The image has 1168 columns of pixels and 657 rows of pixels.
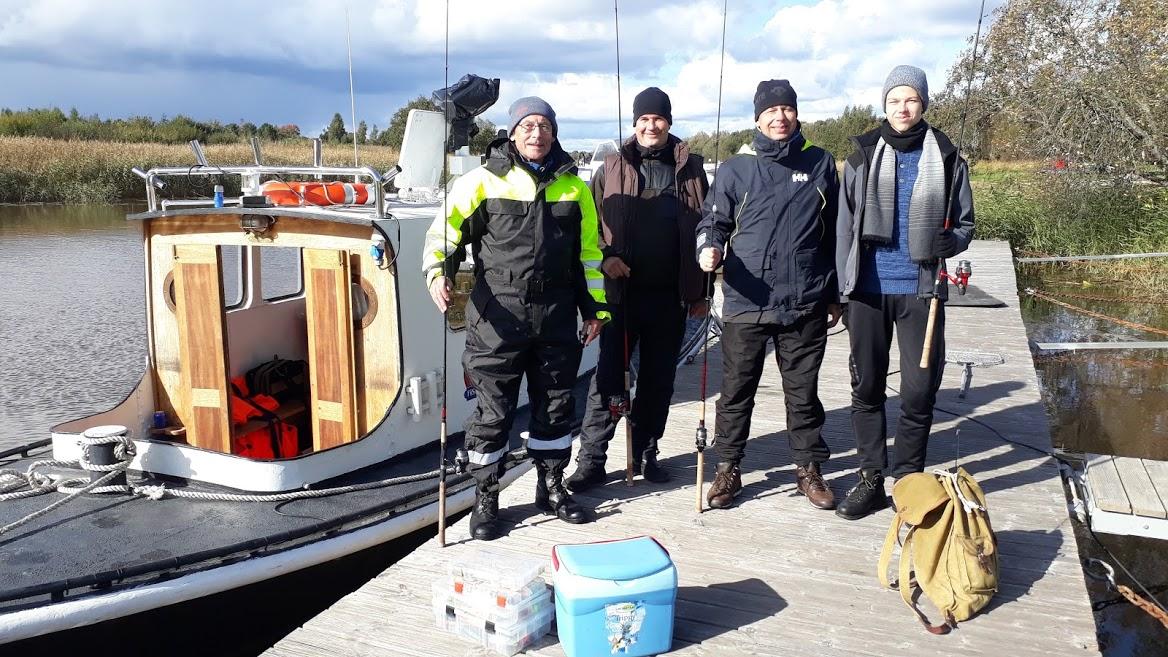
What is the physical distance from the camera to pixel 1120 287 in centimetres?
1380

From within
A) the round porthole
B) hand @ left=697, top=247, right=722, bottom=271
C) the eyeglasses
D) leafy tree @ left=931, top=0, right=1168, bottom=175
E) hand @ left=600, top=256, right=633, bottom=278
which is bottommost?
the round porthole

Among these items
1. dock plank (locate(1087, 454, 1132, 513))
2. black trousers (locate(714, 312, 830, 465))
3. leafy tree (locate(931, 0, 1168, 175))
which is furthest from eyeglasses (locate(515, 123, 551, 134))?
leafy tree (locate(931, 0, 1168, 175))

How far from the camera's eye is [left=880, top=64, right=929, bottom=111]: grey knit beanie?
3.39 metres

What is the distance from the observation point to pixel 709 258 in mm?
3484

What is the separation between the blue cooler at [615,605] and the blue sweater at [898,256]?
59.0 inches

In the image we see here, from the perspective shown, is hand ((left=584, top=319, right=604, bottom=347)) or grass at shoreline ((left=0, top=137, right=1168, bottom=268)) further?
grass at shoreline ((left=0, top=137, right=1168, bottom=268))

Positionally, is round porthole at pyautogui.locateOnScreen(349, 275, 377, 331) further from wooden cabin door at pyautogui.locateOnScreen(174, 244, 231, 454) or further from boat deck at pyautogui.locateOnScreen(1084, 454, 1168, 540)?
boat deck at pyautogui.locateOnScreen(1084, 454, 1168, 540)

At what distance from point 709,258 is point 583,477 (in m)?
1.24

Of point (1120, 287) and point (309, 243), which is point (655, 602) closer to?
point (309, 243)

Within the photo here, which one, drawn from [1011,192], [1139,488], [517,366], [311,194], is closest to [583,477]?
[517,366]

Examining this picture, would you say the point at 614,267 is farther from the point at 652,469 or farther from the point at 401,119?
the point at 401,119

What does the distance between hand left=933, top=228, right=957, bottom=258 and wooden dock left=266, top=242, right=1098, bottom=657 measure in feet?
3.84

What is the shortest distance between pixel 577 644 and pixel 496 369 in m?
1.16

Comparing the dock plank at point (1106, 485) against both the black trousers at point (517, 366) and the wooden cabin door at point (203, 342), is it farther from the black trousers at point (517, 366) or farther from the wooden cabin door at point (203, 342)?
the wooden cabin door at point (203, 342)
